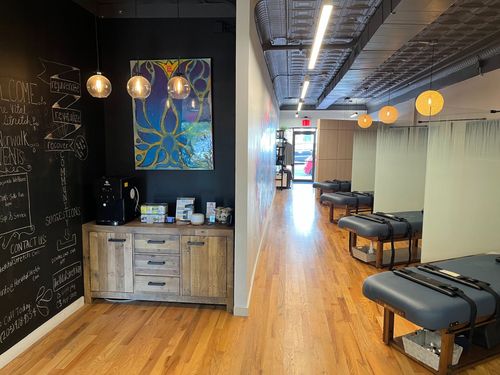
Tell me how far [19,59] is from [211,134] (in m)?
1.76

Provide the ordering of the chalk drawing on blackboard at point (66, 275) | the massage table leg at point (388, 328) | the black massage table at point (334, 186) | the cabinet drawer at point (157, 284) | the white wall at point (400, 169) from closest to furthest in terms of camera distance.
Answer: the massage table leg at point (388, 328), the chalk drawing on blackboard at point (66, 275), the cabinet drawer at point (157, 284), the white wall at point (400, 169), the black massage table at point (334, 186)

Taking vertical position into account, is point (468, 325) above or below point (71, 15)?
below

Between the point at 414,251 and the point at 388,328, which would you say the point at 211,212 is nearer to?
the point at 388,328

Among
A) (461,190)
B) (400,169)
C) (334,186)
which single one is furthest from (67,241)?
(334,186)

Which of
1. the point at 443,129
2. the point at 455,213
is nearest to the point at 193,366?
the point at 455,213

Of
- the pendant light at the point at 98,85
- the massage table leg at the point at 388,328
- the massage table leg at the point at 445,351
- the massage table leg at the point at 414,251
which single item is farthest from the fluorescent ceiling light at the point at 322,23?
the massage table leg at the point at 414,251

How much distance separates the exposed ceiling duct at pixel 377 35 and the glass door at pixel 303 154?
259 inches

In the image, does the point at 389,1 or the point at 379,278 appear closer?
the point at 379,278

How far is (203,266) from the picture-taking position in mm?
3531

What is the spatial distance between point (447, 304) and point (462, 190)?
1.84 metres

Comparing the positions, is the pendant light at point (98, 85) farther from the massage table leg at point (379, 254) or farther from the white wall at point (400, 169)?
the white wall at point (400, 169)

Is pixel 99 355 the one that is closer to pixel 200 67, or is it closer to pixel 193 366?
pixel 193 366

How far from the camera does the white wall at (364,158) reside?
8.59 meters

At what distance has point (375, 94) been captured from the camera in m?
11.4
